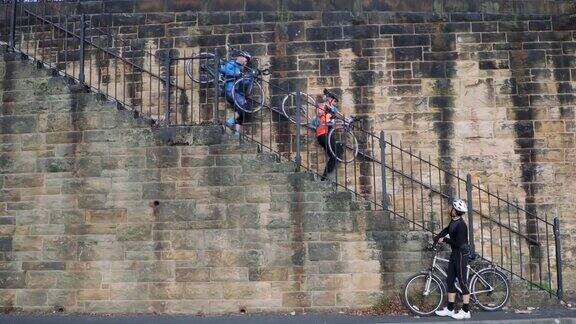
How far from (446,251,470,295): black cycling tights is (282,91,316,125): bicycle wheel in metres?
4.28

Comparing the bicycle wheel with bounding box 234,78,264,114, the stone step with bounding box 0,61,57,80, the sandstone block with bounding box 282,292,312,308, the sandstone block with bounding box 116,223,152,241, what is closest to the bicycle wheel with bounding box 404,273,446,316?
the sandstone block with bounding box 282,292,312,308

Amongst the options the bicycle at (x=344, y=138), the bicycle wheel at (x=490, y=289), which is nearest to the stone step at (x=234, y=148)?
the bicycle at (x=344, y=138)

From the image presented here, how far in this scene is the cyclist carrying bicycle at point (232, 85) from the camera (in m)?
12.3

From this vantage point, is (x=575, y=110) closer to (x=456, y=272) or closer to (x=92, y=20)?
(x=456, y=272)

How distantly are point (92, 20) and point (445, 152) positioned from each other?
7.68 m

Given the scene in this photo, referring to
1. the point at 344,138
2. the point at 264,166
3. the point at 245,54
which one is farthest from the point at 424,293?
the point at 245,54

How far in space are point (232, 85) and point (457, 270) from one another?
5.52 meters

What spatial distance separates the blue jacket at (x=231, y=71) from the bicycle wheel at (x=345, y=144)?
7.09 feet

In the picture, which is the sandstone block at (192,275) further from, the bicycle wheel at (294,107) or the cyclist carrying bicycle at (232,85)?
the bicycle wheel at (294,107)

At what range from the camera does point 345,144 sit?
1237cm

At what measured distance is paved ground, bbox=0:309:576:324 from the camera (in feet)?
29.5

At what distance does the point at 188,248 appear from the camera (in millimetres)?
10172

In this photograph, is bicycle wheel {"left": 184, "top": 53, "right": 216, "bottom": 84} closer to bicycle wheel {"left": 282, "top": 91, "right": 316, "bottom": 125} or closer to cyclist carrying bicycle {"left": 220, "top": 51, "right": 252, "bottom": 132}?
cyclist carrying bicycle {"left": 220, "top": 51, "right": 252, "bottom": 132}

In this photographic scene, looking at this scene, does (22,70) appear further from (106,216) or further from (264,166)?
(264,166)
